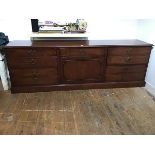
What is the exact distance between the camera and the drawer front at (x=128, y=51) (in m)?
2.29

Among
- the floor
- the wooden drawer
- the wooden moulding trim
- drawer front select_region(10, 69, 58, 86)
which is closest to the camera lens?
the floor

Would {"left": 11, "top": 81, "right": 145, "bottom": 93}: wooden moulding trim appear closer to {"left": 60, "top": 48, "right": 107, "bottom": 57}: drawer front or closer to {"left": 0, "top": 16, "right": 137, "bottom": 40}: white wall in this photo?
{"left": 60, "top": 48, "right": 107, "bottom": 57}: drawer front

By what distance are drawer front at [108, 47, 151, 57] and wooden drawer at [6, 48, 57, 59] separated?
84cm

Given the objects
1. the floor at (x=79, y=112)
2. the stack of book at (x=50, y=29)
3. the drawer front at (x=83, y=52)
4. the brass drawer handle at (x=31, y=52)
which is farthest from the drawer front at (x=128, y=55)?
the brass drawer handle at (x=31, y=52)

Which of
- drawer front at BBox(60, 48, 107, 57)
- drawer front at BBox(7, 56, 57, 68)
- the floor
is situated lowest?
the floor

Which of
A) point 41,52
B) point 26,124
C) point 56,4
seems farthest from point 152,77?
point 56,4

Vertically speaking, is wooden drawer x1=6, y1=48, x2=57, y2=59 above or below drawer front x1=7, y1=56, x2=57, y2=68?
above

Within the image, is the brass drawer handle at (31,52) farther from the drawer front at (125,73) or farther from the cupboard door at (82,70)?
the drawer front at (125,73)

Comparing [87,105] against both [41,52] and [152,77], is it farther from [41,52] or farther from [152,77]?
[152,77]

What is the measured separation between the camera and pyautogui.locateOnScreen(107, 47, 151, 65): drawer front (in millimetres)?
2307

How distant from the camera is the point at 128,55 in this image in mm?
2350

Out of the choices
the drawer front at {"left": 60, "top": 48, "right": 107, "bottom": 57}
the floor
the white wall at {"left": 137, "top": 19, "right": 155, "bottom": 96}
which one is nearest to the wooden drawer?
the drawer front at {"left": 60, "top": 48, "right": 107, "bottom": 57}

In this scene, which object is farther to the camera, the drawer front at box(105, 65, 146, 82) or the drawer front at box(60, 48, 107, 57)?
the drawer front at box(105, 65, 146, 82)

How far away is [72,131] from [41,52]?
1.14m
